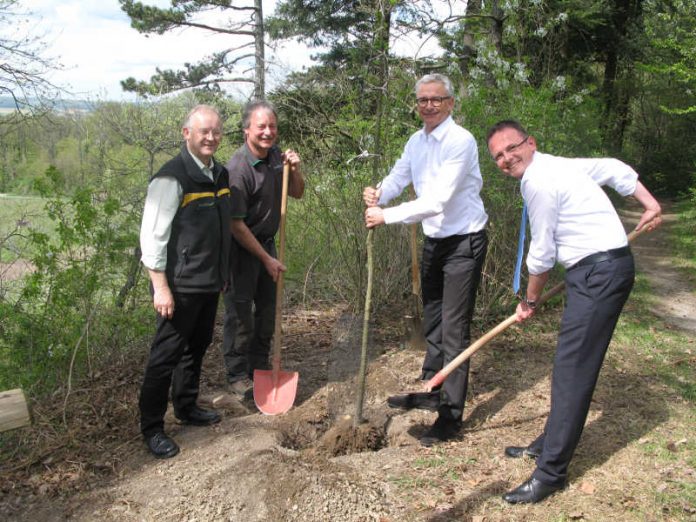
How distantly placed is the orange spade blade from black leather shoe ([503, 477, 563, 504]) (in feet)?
5.73

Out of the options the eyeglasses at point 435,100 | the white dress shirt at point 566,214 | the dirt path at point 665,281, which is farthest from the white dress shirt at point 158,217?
the dirt path at point 665,281

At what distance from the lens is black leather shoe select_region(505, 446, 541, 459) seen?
138 inches

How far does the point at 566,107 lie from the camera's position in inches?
299

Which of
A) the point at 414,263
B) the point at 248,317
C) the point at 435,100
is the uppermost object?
the point at 435,100

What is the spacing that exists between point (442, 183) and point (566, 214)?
85 cm

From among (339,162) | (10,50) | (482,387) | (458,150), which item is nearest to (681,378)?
(482,387)

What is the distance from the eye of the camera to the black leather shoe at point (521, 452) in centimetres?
352

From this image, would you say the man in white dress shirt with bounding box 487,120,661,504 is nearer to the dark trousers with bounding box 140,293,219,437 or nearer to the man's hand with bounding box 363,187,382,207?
the man's hand with bounding box 363,187,382,207

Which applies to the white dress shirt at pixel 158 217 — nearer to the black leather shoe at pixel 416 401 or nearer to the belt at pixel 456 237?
the belt at pixel 456 237

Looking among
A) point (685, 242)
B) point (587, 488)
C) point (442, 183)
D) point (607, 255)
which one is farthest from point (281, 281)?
point (685, 242)

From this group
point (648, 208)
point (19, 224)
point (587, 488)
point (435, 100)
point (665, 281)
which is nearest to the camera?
point (648, 208)

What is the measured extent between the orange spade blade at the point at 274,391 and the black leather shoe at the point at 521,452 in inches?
61.9

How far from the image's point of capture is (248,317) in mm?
4297

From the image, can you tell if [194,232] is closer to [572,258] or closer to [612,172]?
[572,258]
